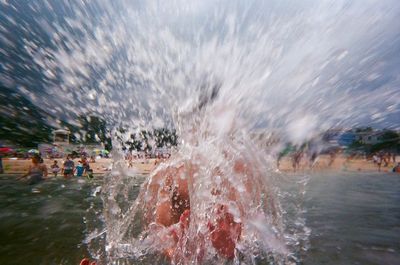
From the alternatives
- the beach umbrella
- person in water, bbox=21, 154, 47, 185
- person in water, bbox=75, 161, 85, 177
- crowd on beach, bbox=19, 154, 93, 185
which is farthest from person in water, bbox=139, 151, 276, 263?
the beach umbrella

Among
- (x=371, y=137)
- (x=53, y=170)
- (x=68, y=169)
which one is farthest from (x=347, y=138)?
(x=53, y=170)

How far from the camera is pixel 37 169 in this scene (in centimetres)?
1302

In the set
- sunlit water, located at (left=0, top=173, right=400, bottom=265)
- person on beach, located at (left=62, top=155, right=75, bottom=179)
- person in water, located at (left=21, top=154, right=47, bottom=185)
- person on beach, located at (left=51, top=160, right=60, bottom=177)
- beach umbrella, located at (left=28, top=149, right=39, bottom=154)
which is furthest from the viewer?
beach umbrella, located at (left=28, top=149, right=39, bottom=154)

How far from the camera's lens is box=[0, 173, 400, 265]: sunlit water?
3902 mm

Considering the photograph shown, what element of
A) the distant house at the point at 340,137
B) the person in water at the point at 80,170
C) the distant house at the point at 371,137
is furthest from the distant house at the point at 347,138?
the person in water at the point at 80,170

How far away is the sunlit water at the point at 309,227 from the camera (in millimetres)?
3902

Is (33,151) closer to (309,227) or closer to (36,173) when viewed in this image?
(36,173)

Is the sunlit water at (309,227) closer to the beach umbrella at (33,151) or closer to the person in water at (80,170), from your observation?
the person in water at (80,170)

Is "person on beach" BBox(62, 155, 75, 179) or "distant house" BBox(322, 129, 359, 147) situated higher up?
"distant house" BBox(322, 129, 359, 147)

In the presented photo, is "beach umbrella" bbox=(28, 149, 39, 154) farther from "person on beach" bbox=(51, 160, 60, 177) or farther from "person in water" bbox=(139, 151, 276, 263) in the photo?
"person in water" bbox=(139, 151, 276, 263)

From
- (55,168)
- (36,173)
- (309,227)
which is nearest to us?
(309,227)

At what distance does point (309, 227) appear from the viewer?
529 cm

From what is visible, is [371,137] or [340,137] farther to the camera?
[371,137]

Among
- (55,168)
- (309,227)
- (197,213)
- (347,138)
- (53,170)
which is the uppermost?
(347,138)
